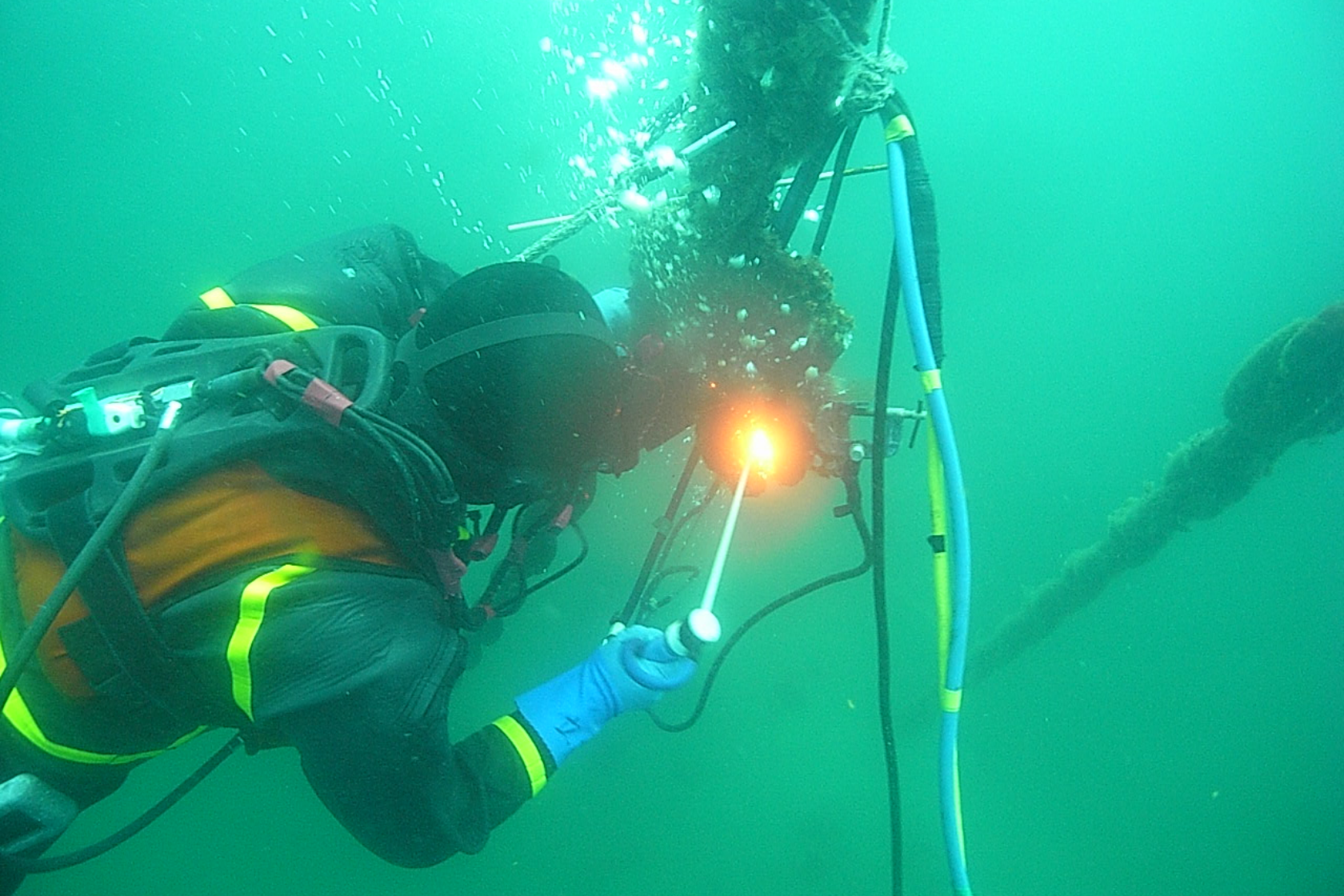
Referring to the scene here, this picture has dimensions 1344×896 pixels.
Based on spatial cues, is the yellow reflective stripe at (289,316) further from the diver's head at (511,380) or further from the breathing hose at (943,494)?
the breathing hose at (943,494)

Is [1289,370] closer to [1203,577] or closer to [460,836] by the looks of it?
[460,836]

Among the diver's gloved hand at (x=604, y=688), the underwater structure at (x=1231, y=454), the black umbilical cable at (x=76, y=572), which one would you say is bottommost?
the black umbilical cable at (x=76, y=572)

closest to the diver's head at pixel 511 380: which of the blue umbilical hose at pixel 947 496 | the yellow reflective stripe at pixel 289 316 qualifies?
the yellow reflective stripe at pixel 289 316

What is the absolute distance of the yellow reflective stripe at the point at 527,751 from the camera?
2.37 metres

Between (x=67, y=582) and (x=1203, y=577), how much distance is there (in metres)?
40.6

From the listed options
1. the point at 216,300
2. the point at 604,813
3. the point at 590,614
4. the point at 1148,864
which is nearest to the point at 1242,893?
the point at 1148,864

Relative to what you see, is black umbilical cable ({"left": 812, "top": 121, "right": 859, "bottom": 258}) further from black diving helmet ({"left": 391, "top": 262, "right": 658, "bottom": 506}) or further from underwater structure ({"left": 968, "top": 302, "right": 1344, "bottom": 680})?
underwater structure ({"left": 968, "top": 302, "right": 1344, "bottom": 680})

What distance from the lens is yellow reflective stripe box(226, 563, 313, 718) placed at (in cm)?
162

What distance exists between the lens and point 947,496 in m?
1.93

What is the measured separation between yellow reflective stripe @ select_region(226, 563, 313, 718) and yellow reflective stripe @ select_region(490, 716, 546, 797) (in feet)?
3.04

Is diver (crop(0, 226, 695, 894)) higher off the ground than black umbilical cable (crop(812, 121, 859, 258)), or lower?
lower

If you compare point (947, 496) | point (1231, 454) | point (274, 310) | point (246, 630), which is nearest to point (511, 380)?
point (246, 630)

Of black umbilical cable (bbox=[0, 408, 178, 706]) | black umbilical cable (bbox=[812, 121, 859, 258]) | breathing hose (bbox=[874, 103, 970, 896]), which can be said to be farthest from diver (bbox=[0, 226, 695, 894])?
breathing hose (bbox=[874, 103, 970, 896])

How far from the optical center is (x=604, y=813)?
11453 millimetres
